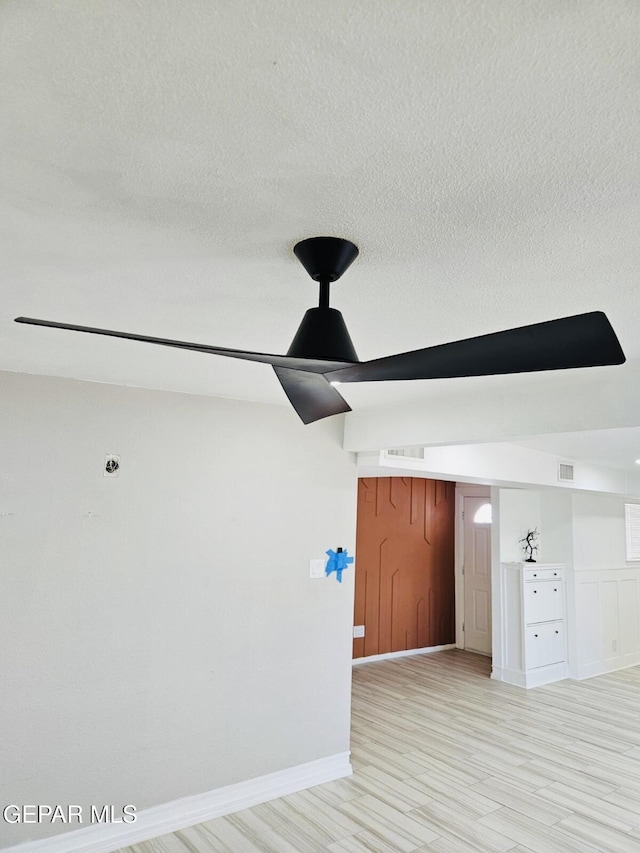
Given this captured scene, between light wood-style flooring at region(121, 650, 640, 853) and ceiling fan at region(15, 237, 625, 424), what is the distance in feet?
8.09

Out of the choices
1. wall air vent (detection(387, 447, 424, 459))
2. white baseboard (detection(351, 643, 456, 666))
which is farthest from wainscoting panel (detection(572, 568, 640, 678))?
wall air vent (detection(387, 447, 424, 459))

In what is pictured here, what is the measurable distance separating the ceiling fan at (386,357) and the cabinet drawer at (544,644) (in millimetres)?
4971

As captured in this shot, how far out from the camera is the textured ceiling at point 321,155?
728mm

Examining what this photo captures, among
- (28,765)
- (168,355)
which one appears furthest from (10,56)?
(28,765)

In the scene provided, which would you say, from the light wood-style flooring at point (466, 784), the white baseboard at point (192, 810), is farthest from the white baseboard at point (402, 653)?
the white baseboard at point (192, 810)

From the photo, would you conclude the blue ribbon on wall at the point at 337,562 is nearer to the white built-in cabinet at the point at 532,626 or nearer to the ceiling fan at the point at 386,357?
the ceiling fan at the point at 386,357

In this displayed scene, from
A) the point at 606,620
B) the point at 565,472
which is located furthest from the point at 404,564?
the point at 606,620

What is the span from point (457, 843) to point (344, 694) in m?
0.97

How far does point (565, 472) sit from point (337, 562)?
9.19 ft

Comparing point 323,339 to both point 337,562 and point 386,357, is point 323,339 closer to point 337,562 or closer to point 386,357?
point 386,357

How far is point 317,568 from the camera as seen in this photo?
3422mm

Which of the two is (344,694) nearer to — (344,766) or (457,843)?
(344,766)
